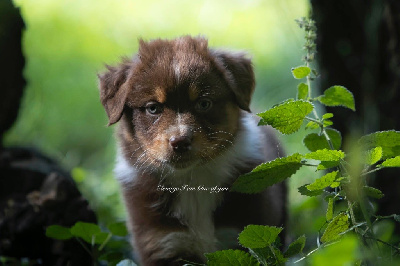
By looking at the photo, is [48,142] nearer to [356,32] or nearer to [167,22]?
[167,22]

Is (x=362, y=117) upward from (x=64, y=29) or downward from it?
downward

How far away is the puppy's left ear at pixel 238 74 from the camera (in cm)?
321

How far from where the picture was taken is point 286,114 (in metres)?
2.29

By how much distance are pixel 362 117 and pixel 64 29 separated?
551 centimetres

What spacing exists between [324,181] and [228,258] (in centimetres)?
48

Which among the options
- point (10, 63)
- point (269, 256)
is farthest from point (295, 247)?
point (10, 63)

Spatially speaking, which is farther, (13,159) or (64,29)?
(64,29)

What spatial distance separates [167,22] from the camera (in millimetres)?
7469

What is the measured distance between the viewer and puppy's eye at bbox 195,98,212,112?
308 centimetres

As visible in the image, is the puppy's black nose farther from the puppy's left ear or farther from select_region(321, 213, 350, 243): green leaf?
select_region(321, 213, 350, 243): green leaf

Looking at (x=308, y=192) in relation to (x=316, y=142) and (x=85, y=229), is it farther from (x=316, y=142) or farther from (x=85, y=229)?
(x=85, y=229)

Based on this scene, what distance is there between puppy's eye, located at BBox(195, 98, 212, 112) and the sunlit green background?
3.14 m

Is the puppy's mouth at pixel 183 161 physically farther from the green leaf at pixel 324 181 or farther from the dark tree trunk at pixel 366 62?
the dark tree trunk at pixel 366 62

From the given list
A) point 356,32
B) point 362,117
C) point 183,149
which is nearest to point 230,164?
point 183,149
